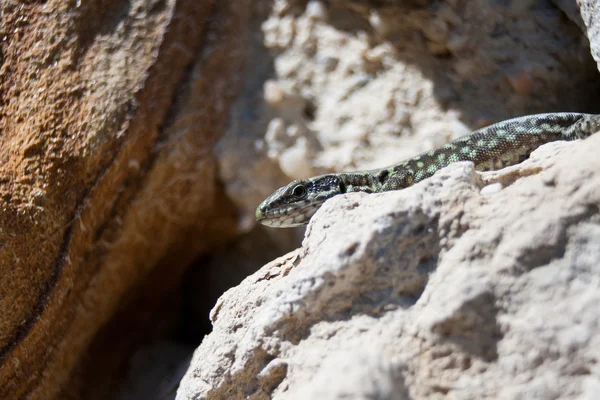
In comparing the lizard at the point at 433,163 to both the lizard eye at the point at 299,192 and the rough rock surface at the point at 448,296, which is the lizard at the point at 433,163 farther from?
the rough rock surface at the point at 448,296

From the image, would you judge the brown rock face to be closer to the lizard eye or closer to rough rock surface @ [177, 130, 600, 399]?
the lizard eye

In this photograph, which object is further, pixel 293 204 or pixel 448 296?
pixel 293 204

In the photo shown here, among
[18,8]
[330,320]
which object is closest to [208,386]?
[330,320]

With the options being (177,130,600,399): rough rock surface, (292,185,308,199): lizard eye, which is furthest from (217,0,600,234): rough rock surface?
(177,130,600,399): rough rock surface

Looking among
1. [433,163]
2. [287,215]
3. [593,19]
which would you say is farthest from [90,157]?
[593,19]

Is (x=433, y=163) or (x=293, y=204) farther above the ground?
(x=433, y=163)

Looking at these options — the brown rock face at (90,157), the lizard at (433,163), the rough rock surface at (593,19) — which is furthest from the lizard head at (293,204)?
the rough rock surface at (593,19)

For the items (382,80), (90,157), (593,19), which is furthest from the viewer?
(382,80)

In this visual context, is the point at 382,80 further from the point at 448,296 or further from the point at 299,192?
the point at 448,296
